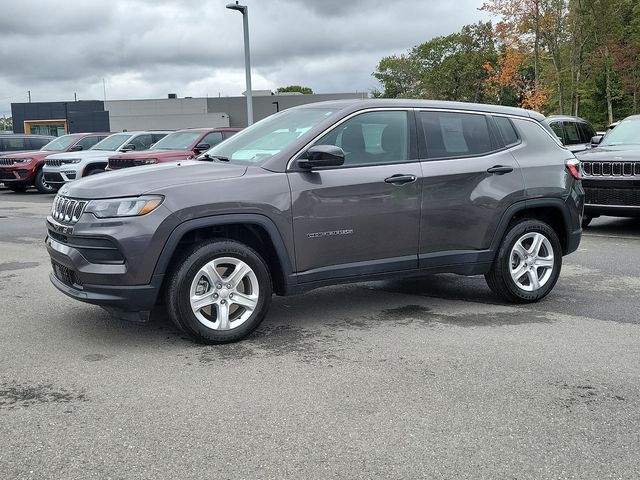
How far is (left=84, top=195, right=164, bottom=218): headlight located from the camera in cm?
471

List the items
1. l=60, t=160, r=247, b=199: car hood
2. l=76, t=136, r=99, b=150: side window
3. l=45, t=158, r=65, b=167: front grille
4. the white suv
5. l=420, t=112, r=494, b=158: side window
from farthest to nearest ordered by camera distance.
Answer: l=76, t=136, r=99, b=150: side window
l=45, t=158, r=65, b=167: front grille
the white suv
l=420, t=112, r=494, b=158: side window
l=60, t=160, r=247, b=199: car hood

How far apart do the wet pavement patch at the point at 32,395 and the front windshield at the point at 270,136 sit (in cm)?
219

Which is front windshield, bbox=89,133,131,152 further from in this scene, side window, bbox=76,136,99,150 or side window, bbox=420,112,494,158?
side window, bbox=420,112,494,158

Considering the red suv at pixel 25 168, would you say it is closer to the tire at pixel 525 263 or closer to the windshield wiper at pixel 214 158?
the windshield wiper at pixel 214 158

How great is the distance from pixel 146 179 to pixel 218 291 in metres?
0.95

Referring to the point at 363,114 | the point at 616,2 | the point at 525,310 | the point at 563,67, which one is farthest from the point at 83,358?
the point at 563,67

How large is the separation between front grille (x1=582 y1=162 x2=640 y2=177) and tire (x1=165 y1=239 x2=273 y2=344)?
279 inches

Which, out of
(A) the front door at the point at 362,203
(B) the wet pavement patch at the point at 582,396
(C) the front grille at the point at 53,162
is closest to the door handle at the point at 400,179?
(A) the front door at the point at 362,203

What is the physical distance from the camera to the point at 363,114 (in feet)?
18.4

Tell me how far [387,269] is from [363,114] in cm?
128

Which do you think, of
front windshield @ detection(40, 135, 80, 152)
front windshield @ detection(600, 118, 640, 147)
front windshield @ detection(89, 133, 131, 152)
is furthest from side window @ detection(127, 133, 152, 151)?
→ front windshield @ detection(600, 118, 640, 147)

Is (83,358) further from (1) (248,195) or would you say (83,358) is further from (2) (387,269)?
(2) (387,269)

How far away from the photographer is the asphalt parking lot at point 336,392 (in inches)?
128

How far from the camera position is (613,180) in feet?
33.6
